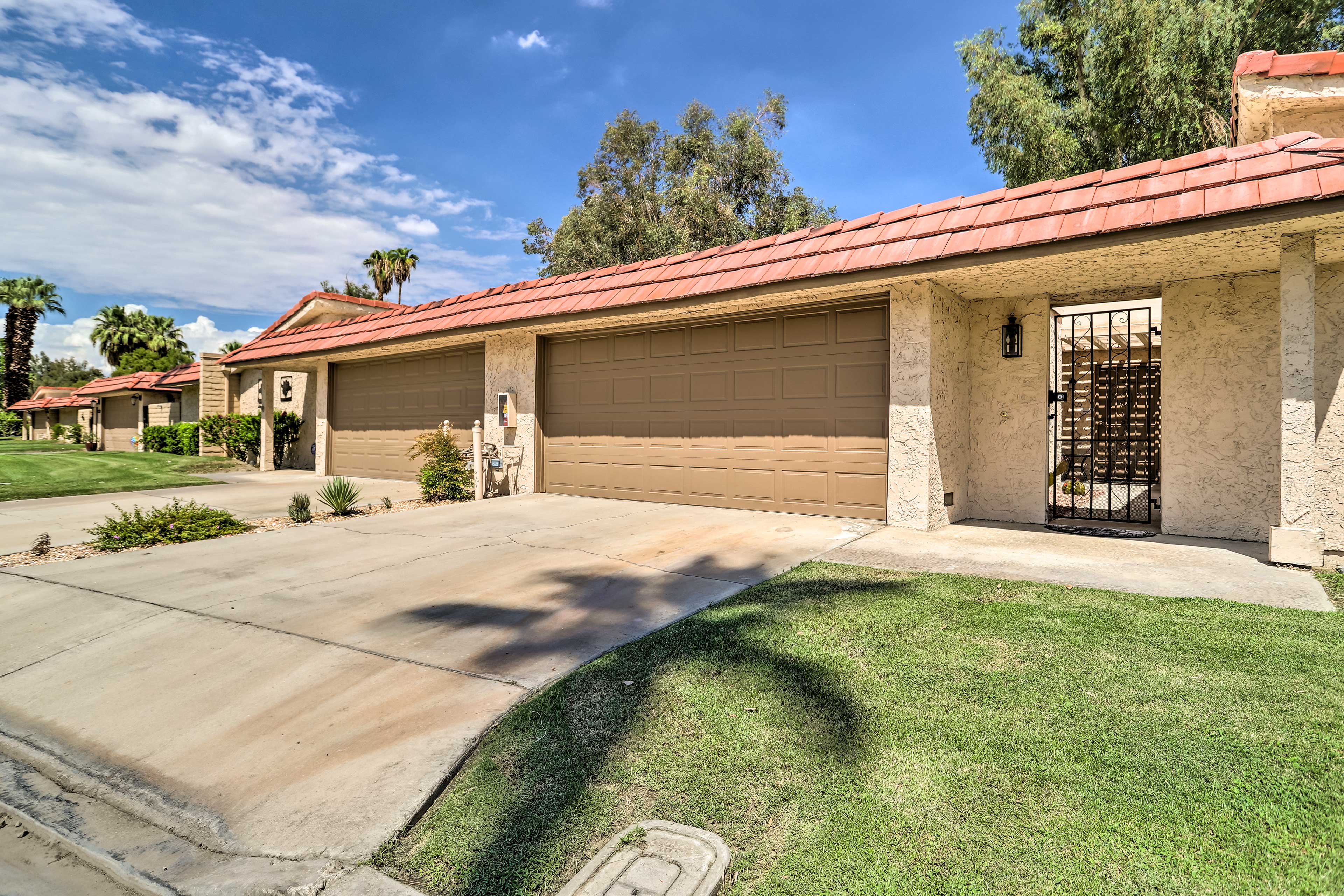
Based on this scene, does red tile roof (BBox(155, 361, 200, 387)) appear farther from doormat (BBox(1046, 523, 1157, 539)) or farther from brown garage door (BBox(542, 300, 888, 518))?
doormat (BBox(1046, 523, 1157, 539))

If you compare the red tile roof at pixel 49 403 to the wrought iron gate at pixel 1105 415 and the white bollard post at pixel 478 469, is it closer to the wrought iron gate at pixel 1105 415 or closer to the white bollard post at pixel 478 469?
the white bollard post at pixel 478 469

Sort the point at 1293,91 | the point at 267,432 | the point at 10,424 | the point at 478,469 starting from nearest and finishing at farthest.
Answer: the point at 1293,91 → the point at 478,469 → the point at 267,432 → the point at 10,424

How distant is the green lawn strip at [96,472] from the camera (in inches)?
483

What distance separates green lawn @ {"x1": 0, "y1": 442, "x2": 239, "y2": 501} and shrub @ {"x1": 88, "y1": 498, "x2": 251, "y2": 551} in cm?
541

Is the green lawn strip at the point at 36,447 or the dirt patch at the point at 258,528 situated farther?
the green lawn strip at the point at 36,447

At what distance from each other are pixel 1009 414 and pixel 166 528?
10.4 m

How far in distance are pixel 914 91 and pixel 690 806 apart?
24501 millimetres

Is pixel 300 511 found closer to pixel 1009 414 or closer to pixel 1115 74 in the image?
pixel 1009 414

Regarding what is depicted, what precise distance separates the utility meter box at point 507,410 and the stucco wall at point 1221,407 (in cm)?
918

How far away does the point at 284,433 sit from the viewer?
59.2 ft

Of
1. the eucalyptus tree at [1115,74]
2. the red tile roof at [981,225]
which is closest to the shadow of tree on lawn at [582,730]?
the red tile roof at [981,225]

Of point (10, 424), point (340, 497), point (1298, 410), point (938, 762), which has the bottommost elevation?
point (938, 762)

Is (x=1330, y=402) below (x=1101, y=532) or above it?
above

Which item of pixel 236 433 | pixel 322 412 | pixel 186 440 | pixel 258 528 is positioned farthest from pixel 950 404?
pixel 186 440
